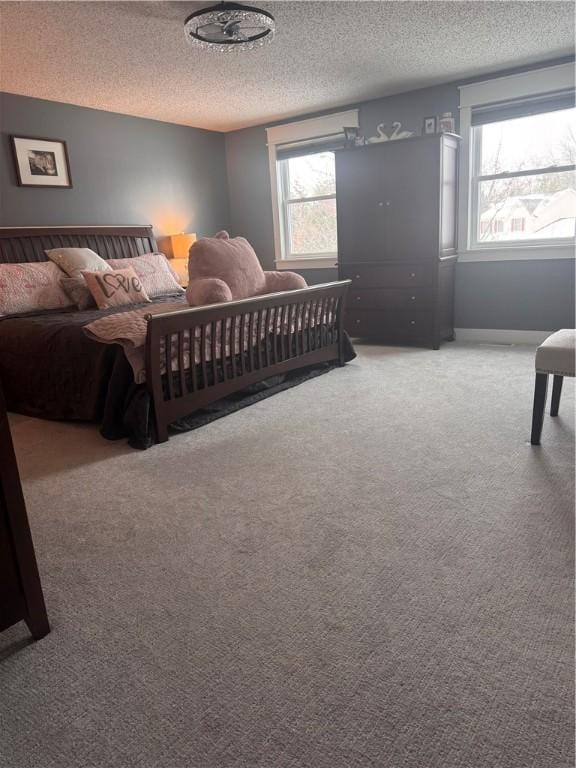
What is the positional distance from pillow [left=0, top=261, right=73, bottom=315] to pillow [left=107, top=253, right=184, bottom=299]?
1.86 feet

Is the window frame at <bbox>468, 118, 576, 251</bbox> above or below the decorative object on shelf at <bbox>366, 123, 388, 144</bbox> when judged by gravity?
below

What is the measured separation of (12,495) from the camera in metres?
1.25

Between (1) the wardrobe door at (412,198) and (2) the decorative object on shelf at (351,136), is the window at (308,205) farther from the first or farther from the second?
(1) the wardrobe door at (412,198)

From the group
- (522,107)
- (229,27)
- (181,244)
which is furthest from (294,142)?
(229,27)

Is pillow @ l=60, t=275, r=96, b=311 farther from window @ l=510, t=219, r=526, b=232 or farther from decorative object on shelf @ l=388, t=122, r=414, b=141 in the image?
window @ l=510, t=219, r=526, b=232

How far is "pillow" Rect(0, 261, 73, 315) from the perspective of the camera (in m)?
3.71

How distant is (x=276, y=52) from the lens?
360cm

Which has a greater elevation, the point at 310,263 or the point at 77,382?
the point at 310,263

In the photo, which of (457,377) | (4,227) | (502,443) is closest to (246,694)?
(502,443)

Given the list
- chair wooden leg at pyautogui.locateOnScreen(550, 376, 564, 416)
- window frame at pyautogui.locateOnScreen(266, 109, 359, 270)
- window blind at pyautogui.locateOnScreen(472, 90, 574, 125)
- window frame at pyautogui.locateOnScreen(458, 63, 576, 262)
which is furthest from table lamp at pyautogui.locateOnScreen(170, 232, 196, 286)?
chair wooden leg at pyautogui.locateOnScreen(550, 376, 564, 416)

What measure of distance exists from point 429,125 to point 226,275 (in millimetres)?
2619

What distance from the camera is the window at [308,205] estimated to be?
18.4 ft

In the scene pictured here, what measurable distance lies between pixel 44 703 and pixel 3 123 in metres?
4.41

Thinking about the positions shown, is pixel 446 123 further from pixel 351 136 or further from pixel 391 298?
pixel 391 298
